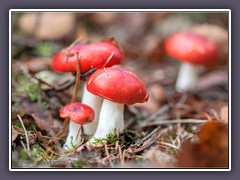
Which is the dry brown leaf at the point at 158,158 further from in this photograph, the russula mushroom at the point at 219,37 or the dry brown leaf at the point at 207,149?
the russula mushroom at the point at 219,37

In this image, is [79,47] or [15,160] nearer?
[15,160]

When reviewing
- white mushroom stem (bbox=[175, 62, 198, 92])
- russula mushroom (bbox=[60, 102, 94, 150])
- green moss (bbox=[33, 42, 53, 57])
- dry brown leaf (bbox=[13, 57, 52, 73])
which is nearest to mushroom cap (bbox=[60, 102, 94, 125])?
russula mushroom (bbox=[60, 102, 94, 150])

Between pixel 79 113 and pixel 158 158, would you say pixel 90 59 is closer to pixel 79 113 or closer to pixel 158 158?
pixel 79 113

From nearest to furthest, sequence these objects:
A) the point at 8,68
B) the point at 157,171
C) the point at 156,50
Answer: the point at 157,171 < the point at 8,68 < the point at 156,50

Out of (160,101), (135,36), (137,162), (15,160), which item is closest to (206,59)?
(160,101)

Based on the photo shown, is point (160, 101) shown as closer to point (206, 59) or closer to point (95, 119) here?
point (206, 59)

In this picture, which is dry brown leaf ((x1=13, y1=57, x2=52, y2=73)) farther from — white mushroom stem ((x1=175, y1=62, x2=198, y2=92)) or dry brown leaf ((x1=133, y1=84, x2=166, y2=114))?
white mushroom stem ((x1=175, y1=62, x2=198, y2=92))
